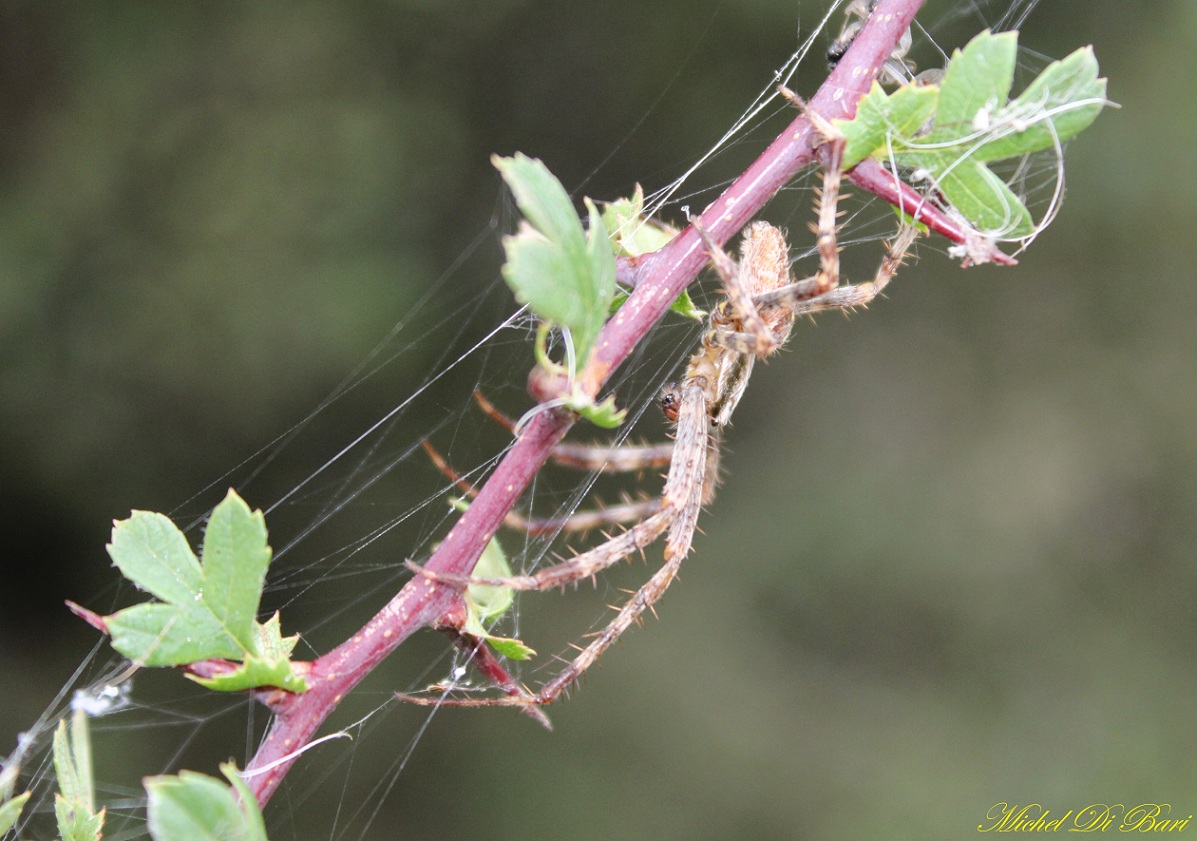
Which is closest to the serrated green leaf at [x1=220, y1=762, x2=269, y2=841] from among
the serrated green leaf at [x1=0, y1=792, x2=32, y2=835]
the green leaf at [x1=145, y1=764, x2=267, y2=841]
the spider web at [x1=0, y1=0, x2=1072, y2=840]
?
the green leaf at [x1=145, y1=764, x2=267, y2=841]

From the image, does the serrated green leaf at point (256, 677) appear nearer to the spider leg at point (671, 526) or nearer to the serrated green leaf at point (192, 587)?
the serrated green leaf at point (192, 587)

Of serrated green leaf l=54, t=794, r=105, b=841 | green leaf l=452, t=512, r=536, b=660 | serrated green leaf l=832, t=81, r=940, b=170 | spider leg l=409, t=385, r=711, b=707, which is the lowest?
spider leg l=409, t=385, r=711, b=707

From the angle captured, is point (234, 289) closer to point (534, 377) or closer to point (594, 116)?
point (594, 116)

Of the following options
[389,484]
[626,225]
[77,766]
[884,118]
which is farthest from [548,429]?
[389,484]

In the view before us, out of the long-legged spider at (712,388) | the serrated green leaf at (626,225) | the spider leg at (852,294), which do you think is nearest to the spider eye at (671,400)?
the long-legged spider at (712,388)

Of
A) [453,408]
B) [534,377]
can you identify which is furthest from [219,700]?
[534,377]

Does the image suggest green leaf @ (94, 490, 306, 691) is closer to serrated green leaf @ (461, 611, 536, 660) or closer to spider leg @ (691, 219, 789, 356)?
serrated green leaf @ (461, 611, 536, 660)
